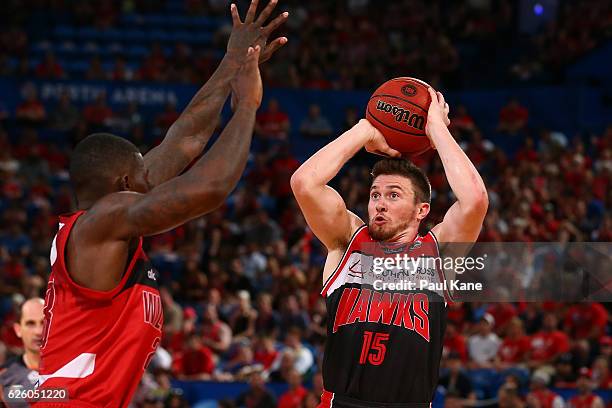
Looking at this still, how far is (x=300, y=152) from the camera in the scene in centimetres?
1902

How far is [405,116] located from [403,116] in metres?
0.01

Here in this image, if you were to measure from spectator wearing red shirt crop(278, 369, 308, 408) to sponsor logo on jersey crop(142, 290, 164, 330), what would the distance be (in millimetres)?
7134

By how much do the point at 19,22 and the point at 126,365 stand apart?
19.4 meters

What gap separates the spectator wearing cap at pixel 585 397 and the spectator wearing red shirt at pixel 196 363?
14.3ft

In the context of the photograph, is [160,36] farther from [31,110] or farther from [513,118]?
[513,118]

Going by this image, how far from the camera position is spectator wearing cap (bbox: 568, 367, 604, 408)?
11.2 metres

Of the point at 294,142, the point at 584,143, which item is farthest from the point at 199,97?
the point at 584,143

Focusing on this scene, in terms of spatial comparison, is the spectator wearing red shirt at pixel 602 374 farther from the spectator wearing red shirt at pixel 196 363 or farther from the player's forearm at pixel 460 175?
the player's forearm at pixel 460 175

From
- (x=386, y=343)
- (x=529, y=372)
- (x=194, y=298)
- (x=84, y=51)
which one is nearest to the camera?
(x=386, y=343)

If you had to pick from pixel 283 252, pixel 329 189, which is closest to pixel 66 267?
pixel 329 189

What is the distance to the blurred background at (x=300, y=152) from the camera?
496 inches

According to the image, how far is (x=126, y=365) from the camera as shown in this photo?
4375 millimetres

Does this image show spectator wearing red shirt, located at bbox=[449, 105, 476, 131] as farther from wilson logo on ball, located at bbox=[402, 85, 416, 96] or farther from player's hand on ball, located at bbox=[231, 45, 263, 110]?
player's hand on ball, located at bbox=[231, 45, 263, 110]

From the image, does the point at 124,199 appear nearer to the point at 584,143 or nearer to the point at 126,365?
the point at 126,365
